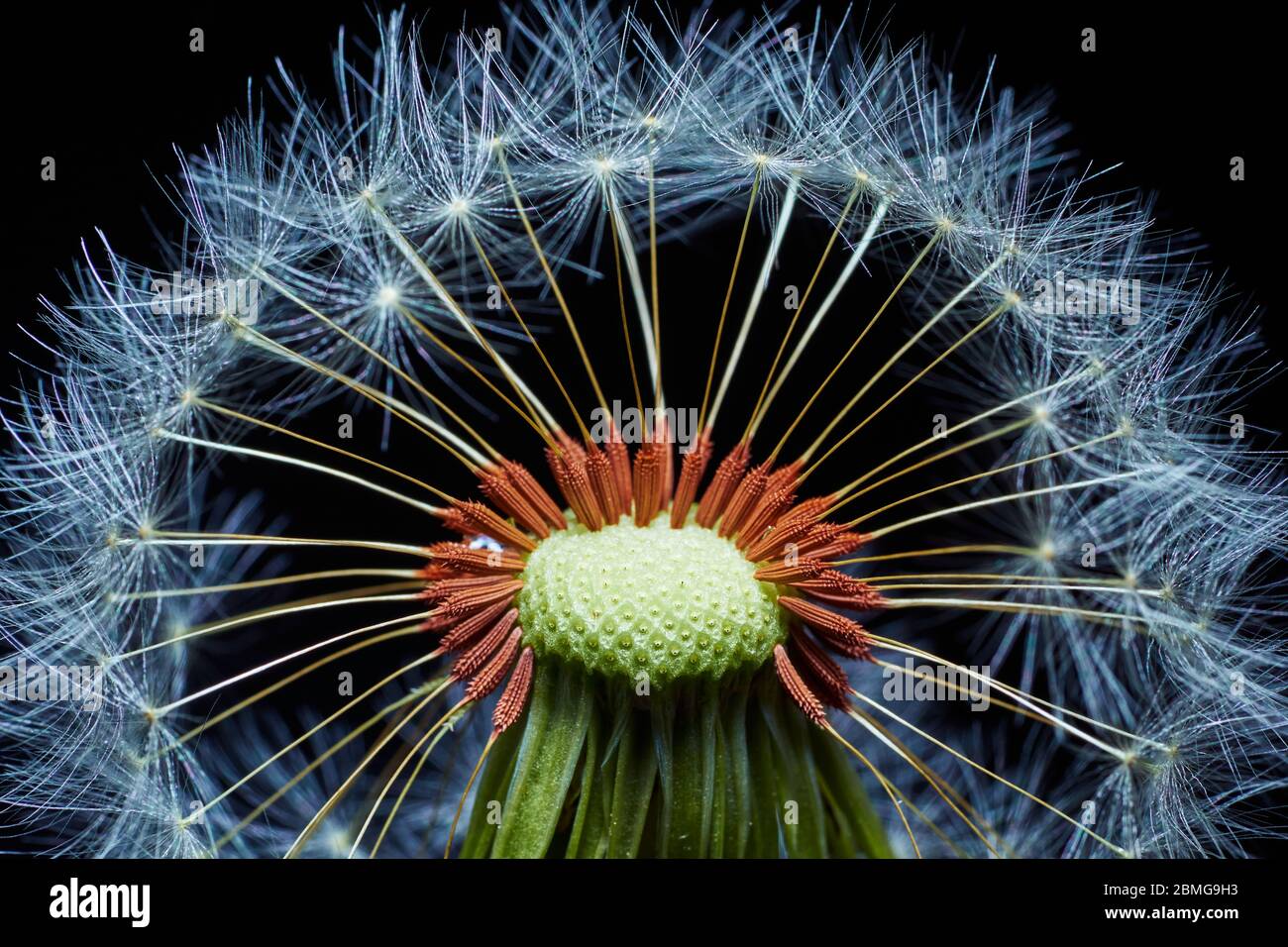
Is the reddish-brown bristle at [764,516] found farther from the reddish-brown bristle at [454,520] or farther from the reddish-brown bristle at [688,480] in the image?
the reddish-brown bristle at [454,520]

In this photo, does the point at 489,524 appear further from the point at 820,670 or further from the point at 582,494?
the point at 820,670

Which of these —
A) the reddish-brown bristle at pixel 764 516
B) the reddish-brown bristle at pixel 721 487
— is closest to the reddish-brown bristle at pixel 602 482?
the reddish-brown bristle at pixel 721 487

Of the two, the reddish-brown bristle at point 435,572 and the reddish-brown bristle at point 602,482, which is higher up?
the reddish-brown bristle at point 602,482

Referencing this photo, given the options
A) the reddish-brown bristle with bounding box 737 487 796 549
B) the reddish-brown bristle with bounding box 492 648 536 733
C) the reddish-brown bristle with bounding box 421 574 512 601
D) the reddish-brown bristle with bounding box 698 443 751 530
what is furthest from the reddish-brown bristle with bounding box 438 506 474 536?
the reddish-brown bristle with bounding box 737 487 796 549

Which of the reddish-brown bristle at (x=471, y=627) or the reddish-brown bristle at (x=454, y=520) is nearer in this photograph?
the reddish-brown bristle at (x=471, y=627)

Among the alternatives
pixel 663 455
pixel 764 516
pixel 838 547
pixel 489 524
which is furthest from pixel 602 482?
pixel 838 547
